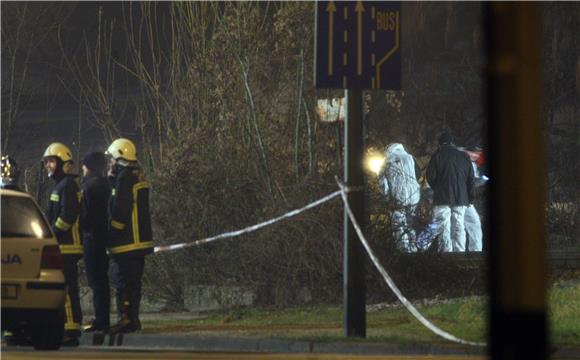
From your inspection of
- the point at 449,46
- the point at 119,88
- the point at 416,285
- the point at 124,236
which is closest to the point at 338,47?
the point at 124,236

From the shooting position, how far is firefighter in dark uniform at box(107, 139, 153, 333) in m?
14.1

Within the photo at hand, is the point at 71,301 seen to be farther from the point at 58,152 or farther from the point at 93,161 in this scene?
the point at 93,161

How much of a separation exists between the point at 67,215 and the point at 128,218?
0.59 metres

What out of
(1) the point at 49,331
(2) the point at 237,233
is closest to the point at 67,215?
(1) the point at 49,331

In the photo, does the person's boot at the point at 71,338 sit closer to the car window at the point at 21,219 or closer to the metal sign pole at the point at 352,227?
the car window at the point at 21,219

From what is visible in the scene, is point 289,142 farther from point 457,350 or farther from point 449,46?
point 449,46

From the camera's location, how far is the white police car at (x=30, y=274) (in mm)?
12070

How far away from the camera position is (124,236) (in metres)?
14.1

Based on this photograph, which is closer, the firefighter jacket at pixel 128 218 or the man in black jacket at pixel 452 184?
the firefighter jacket at pixel 128 218

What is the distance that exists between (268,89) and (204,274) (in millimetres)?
2643

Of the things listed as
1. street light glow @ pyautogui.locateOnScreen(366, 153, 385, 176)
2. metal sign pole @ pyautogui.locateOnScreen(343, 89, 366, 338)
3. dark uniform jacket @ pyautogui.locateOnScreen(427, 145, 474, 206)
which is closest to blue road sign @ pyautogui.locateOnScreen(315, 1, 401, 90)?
metal sign pole @ pyautogui.locateOnScreen(343, 89, 366, 338)

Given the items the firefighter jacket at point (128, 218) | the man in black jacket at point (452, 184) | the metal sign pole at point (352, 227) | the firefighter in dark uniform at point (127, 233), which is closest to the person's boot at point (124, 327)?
the firefighter in dark uniform at point (127, 233)

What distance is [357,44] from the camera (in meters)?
13.7

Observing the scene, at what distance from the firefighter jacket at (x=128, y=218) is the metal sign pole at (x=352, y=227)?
1.97m
